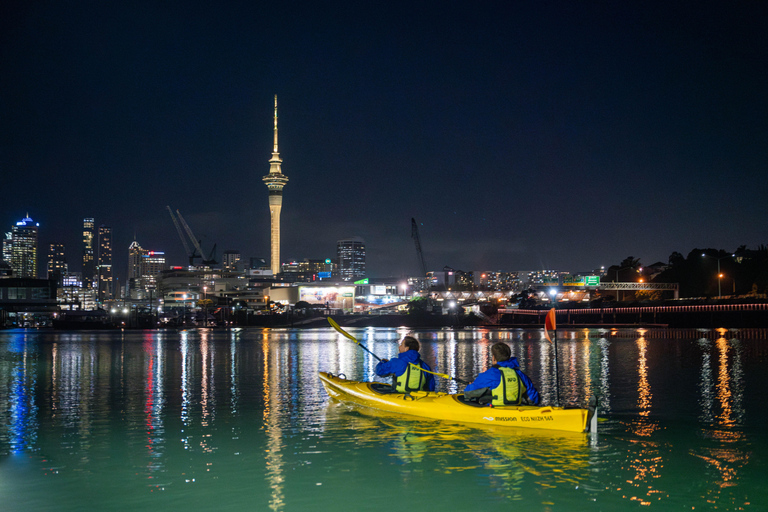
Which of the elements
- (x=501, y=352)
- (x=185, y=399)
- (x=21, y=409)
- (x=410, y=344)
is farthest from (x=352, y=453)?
(x=21, y=409)

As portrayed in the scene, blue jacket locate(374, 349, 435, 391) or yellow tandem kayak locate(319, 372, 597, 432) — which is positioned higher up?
blue jacket locate(374, 349, 435, 391)

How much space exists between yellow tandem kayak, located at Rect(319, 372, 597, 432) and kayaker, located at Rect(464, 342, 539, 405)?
25 cm

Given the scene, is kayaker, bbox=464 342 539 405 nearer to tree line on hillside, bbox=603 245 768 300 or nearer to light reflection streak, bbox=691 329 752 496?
light reflection streak, bbox=691 329 752 496

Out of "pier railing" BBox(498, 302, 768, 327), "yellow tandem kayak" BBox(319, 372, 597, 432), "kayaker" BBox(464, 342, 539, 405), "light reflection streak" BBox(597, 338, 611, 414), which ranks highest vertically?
"kayaker" BBox(464, 342, 539, 405)

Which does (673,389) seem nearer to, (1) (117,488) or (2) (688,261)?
(1) (117,488)

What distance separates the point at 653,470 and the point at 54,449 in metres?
12.9

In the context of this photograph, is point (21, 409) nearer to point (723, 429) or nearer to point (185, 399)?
point (185, 399)

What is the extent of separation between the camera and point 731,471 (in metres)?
12.6

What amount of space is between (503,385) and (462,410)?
4.69 ft

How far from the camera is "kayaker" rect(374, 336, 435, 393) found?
18011mm

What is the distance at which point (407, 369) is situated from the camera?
1817cm

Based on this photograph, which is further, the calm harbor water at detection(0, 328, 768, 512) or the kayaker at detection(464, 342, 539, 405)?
the kayaker at detection(464, 342, 539, 405)

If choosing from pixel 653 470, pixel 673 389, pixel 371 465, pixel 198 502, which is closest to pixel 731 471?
Result: pixel 653 470

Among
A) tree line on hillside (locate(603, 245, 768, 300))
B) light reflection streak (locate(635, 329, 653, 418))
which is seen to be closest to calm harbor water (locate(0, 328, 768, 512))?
light reflection streak (locate(635, 329, 653, 418))
